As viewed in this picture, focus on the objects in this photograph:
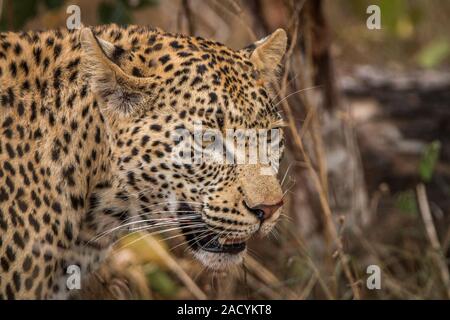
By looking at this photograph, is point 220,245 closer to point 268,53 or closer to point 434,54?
point 268,53

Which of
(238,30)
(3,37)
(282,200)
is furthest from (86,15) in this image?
(282,200)

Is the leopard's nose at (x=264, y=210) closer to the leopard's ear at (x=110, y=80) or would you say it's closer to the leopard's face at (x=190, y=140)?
the leopard's face at (x=190, y=140)

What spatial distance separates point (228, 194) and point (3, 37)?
168 centimetres

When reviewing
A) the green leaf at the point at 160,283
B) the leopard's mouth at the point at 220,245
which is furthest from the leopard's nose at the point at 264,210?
the green leaf at the point at 160,283

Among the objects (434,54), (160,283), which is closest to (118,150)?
(160,283)

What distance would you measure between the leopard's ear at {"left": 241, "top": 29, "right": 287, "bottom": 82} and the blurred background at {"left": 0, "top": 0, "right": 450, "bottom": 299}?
0.29m

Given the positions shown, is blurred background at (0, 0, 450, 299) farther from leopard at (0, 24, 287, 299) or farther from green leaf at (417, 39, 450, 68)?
green leaf at (417, 39, 450, 68)

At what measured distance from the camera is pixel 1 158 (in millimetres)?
5543

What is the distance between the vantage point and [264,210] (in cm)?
548

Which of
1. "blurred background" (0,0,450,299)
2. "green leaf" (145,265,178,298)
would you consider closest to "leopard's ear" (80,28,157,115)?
"blurred background" (0,0,450,299)

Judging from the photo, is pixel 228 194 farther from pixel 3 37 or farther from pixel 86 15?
pixel 86 15

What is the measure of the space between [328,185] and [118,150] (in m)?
3.33

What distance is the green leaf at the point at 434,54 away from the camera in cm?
1244

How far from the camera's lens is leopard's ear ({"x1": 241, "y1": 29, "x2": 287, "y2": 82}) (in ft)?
19.8
